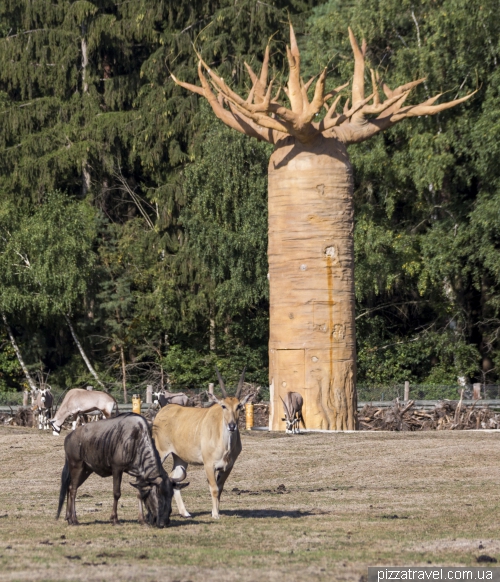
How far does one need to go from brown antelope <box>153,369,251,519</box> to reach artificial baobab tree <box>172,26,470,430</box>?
13.8m

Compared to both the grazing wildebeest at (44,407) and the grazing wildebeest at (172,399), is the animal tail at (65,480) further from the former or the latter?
the grazing wildebeest at (44,407)

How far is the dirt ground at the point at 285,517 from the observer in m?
11.2

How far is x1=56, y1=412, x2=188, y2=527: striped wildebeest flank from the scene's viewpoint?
13.8m

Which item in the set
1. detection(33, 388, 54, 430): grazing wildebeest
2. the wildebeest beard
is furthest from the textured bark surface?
the wildebeest beard

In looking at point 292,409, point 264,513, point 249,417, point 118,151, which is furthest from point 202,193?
point 264,513

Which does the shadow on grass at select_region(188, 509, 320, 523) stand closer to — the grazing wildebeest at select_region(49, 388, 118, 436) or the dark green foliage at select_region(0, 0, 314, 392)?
the grazing wildebeest at select_region(49, 388, 118, 436)

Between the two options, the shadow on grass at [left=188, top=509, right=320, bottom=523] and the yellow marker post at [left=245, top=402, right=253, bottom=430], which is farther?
the yellow marker post at [left=245, top=402, right=253, bottom=430]

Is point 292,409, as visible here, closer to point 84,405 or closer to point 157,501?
point 84,405

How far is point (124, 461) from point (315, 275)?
15739mm

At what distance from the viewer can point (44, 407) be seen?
3175 centimetres

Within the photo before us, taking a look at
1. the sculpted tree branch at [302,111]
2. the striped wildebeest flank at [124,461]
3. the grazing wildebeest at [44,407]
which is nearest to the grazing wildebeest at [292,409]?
the sculpted tree branch at [302,111]

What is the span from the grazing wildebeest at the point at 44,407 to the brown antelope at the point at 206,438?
16.5 meters

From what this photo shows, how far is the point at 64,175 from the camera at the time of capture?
50062 mm

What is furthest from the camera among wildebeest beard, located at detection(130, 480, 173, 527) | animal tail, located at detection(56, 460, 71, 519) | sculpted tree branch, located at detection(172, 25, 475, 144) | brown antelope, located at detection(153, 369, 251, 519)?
sculpted tree branch, located at detection(172, 25, 475, 144)
